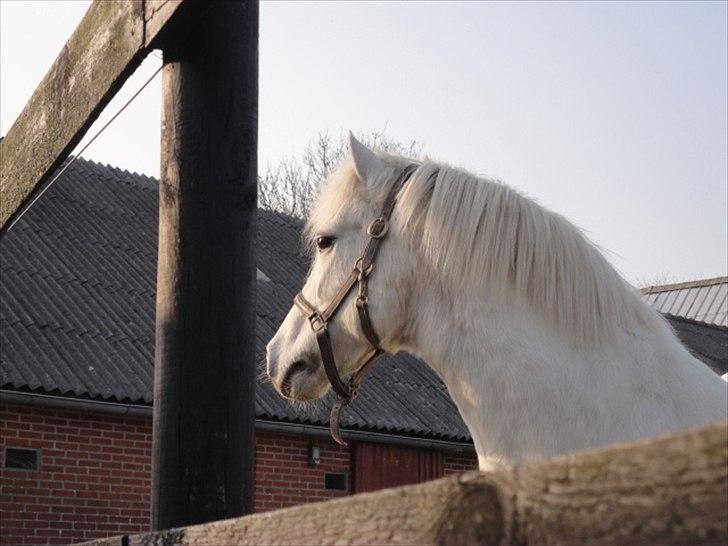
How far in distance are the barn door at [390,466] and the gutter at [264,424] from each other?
0.51ft

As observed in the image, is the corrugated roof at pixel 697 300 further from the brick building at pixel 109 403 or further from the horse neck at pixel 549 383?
the horse neck at pixel 549 383

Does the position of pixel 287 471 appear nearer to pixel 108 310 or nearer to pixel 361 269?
pixel 108 310

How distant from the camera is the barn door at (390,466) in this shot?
40.1ft

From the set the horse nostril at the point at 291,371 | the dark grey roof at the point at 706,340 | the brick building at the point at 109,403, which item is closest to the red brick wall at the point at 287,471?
the brick building at the point at 109,403

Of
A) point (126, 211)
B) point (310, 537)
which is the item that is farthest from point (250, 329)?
point (126, 211)

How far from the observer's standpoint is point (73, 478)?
393 inches

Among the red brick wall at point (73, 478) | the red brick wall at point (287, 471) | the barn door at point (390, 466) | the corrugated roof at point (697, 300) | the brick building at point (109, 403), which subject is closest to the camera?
the red brick wall at point (73, 478)

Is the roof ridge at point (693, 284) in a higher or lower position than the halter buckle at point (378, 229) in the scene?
higher

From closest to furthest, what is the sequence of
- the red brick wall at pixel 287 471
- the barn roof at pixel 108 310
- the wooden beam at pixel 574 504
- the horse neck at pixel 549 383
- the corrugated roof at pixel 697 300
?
the wooden beam at pixel 574 504 < the horse neck at pixel 549 383 < the barn roof at pixel 108 310 < the red brick wall at pixel 287 471 < the corrugated roof at pixel 697 300

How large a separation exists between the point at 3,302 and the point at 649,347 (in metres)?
9.28

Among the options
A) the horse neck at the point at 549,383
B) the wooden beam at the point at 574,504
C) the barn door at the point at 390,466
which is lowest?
the wooden beam at the point at 574,504

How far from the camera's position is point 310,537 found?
104cm

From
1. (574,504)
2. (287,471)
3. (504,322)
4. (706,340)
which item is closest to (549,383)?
(504,322)

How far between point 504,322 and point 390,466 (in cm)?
998
